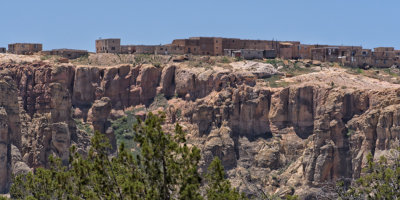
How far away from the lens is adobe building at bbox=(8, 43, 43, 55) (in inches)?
5202

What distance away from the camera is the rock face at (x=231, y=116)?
108 meters

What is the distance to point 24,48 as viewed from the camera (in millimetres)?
132625

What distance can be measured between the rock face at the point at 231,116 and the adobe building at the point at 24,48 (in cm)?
740

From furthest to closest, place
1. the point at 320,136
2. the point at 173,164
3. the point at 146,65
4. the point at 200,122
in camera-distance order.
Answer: the point at 146,65
the point at 200,122
the point at 320,136
the point at 173,164

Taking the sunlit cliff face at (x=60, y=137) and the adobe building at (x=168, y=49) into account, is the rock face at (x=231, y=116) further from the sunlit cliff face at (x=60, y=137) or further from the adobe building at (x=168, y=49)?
the adobe building at (x=168, y=49)

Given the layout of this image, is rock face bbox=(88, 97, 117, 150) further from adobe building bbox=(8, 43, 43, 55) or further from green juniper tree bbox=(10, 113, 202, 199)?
green juniper tree bbox=(10, 113, 202, 199)

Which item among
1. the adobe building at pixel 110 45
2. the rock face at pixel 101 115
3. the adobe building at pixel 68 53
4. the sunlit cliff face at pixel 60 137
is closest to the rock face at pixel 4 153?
the sunlit cliff face at pixel 60 137

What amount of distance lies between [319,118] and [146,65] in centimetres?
2372

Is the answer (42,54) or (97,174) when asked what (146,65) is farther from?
(97,174)

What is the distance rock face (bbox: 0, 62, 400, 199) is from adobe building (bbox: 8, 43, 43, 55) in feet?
24.3

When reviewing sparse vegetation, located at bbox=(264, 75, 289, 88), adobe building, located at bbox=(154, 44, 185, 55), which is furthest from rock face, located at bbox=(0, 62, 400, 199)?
adobe building, located at bbox=(154, 44, 185, 55)

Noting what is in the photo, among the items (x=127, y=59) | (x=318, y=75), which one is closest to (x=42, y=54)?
(x=127, y=59)

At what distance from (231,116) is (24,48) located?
2857 cm

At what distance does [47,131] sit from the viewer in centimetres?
11169
